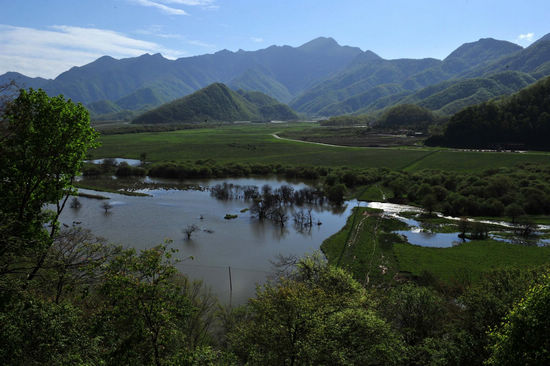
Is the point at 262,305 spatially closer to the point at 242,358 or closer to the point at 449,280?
the point at 242,358

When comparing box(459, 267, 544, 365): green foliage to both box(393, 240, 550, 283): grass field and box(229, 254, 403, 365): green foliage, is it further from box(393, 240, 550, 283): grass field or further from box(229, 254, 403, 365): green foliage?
box(393, 240, 550, 283): grass field

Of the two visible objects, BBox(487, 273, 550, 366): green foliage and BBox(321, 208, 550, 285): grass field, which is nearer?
BBox(487, 273, 550, 366): green foliage

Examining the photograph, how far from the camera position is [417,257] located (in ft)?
173

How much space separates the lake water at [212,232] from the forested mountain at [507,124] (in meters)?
134

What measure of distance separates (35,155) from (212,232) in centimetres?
4629

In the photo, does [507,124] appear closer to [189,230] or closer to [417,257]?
[417,257]

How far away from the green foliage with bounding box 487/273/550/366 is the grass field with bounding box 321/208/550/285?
27.1 metres

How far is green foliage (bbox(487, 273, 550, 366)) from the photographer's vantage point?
54.9 ft

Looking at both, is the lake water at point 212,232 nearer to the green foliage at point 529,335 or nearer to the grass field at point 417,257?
the grass field at point 417,257

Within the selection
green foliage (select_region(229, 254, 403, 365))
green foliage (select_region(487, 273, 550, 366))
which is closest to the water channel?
green foliage (select_region(229, 254, 403, 365))

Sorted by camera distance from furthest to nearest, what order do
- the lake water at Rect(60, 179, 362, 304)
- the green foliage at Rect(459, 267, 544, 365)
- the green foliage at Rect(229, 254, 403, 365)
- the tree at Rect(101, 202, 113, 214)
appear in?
the tree at Rect(101, 202, 113, 214)
the lake water at Rect(60, 179, 362, 304)
the green foliage at Rect(459, 267, 544, 365)
the green foliage at Rect(229, 254, 403, 365)

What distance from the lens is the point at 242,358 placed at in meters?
25.3

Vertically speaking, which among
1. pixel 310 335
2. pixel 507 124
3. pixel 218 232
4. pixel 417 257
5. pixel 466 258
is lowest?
pixel 218 232

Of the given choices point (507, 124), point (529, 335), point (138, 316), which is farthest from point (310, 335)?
point (507, 124)
